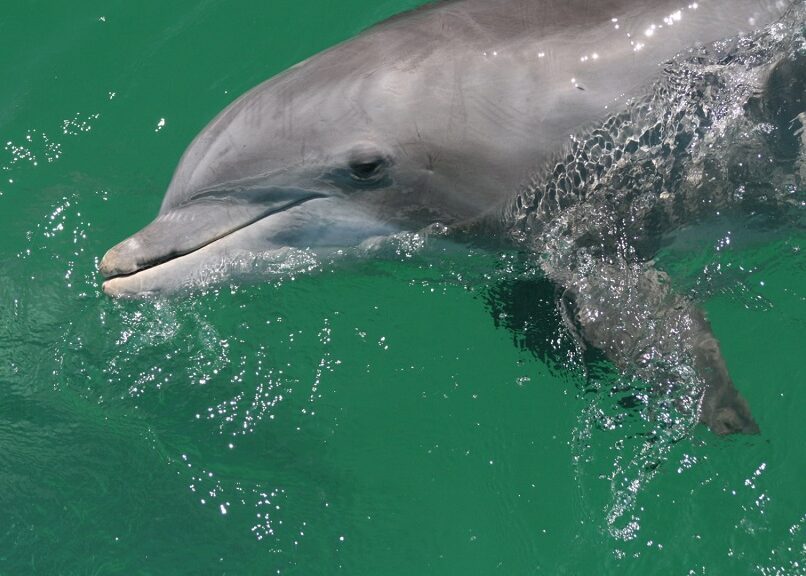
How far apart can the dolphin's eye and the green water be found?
→ 838 mm

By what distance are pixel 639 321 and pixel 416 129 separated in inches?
79.6

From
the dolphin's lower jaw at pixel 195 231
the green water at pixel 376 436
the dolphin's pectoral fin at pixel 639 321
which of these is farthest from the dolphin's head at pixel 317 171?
the dolphin's pectoral fin at pixel 639 321

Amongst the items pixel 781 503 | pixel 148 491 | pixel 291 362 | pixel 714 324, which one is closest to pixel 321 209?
pixel 291 362

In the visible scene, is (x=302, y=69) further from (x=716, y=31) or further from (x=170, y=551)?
(x=170, y=551)


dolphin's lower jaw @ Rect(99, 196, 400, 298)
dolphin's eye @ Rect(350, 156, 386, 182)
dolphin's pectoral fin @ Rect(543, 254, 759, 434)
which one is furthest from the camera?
dolphin's pectoral fin @ Rect(543, 254, 759, 434)

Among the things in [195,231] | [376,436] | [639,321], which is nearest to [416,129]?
[195,231]

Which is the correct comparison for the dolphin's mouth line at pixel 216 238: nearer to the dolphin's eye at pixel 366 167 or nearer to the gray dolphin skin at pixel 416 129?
the gray dolphin skin at pixel 416 129

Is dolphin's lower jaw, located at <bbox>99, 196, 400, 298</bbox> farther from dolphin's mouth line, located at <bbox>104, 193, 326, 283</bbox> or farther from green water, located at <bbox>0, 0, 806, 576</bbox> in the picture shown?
green water, located at <bbox>0, 0, 806, 576</bbox>

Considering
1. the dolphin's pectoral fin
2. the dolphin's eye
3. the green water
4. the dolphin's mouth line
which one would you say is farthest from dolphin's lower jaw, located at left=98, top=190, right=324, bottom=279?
the dolphin's pectoral fin

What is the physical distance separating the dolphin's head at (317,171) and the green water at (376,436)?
1.67 ft

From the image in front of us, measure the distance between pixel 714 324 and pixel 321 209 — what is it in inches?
121

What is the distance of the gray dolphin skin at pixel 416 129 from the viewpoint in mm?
5512

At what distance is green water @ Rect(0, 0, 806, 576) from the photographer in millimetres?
6094

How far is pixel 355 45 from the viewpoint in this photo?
5.72 m
